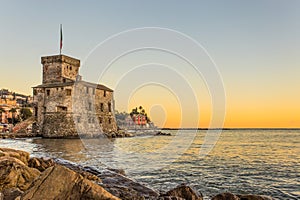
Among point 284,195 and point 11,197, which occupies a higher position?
point 11,197

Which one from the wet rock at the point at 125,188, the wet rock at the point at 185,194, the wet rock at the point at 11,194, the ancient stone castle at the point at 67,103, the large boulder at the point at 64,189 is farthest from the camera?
the ancient stone castle at the point at 67,103

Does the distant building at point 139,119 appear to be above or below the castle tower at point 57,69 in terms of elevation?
below

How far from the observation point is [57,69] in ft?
196

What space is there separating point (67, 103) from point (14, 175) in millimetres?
46767

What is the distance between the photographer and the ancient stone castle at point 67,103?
5366 centimetres

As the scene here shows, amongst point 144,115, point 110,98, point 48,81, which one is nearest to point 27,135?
point 48,81

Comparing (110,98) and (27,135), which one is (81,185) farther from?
(110,98)

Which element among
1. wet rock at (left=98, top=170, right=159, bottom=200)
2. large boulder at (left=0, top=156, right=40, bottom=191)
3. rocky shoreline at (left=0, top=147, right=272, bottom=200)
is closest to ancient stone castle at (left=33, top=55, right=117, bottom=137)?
rocky shoreline at (left=0, top=147, right=272, bottom=200)

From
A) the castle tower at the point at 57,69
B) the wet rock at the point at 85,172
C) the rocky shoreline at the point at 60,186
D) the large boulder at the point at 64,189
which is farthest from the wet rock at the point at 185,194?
the castle tower at the point at 57,69

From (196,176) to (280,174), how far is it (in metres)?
5.29

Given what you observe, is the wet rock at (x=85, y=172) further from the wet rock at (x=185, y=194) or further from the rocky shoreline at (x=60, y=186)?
the wet rock at (x=185, y=194)

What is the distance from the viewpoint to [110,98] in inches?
2554

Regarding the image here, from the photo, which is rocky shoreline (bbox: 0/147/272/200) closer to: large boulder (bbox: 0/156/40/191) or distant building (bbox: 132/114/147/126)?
large boulder (bbox: 0/156/40/191)

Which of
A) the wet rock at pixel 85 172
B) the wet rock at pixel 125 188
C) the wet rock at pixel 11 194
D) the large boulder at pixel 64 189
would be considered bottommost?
the wet rock at pixel 125 188
